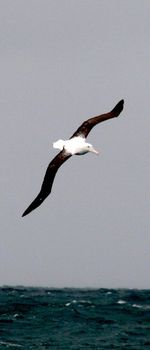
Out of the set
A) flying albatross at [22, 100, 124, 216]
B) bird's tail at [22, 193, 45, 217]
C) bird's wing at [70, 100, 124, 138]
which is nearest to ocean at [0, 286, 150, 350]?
bird's wing at [70, 100, 124, 138]

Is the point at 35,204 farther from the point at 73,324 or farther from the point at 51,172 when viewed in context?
the point at 73,324

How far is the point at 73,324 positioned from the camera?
57.3m

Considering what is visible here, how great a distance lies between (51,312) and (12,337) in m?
10.7

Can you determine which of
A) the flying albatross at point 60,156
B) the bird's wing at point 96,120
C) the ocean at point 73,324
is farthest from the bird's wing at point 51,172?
the ocean at point 73,324

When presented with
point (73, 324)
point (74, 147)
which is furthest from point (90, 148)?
point (73, 324)

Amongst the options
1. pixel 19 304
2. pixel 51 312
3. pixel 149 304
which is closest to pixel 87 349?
pixel 51 312

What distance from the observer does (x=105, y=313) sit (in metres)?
63.1

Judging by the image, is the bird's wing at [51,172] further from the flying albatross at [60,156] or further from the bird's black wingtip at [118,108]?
the bird's black wingtip at [118,108]

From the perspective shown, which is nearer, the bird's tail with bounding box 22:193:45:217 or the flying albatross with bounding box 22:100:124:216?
the bird's tail with bounding box 22:193:45:217

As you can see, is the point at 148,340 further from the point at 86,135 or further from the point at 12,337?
the point at 86,135

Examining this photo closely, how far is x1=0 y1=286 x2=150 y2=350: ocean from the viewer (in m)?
50.5

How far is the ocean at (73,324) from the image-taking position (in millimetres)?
50500

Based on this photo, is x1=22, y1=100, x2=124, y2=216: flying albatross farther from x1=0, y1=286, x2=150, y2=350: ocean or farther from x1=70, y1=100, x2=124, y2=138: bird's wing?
x1=0, y1=286, x2=150, y2=350: ocean

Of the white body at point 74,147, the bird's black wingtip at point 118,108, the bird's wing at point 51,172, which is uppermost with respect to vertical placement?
the bird's black wingtip at point 118,108
